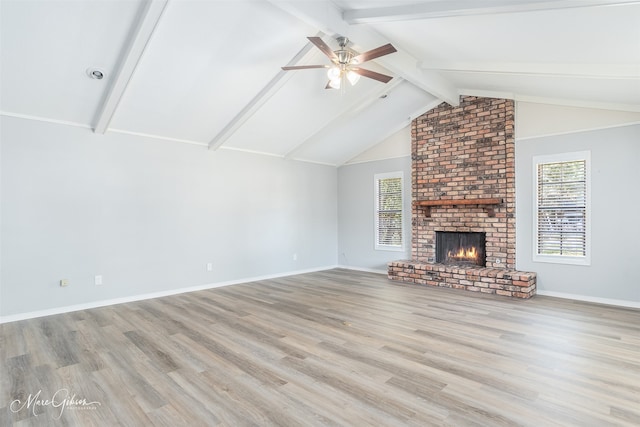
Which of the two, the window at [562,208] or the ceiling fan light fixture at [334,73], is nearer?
the ceiling fan light fixture at [334,73]

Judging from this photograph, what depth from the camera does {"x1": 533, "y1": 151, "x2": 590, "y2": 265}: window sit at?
16.2 ft

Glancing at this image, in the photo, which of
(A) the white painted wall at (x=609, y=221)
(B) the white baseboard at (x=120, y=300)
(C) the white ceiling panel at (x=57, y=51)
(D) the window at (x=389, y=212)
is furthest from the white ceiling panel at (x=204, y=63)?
(A) the white painted wall at (x=609, y=221)

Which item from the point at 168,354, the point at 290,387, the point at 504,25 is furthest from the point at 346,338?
the point at 504,25

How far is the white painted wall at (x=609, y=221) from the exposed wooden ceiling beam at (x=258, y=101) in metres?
4.16

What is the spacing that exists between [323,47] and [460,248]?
4634mm

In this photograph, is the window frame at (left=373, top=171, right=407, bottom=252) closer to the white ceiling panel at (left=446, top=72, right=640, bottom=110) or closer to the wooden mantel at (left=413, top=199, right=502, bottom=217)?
the wooden mantel at (left=413, top=199, right=502, bottom=217)

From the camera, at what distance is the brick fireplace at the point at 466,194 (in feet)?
18.4

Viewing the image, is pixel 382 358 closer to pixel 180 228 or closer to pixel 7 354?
pixel 7 354

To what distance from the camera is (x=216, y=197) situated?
608 centimetres

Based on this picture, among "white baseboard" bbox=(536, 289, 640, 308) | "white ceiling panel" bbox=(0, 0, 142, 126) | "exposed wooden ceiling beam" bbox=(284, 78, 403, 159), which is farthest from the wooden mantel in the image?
"white ceiling panel" bbox=(0, 0, 142, 126)

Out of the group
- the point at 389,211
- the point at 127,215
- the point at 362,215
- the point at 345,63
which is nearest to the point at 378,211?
the point at 389,211

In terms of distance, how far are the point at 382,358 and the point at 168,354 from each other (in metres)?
2.00

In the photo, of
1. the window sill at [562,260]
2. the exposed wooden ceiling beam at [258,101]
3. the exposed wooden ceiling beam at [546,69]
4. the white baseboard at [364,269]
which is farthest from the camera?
the white baseboard at [364,269]

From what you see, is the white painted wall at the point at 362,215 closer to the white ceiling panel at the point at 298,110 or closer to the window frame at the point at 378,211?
the window frame at the point at 378,211
